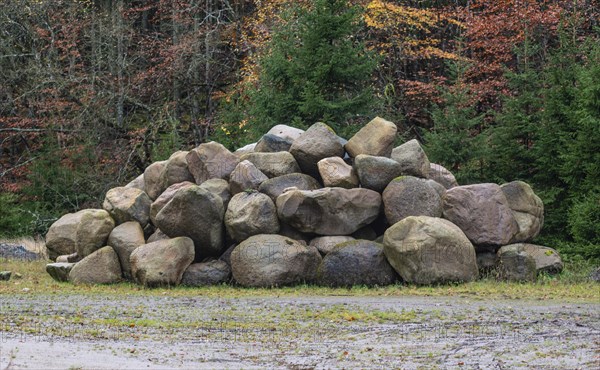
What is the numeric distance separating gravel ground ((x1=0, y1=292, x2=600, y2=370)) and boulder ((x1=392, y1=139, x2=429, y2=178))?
454 centimetres

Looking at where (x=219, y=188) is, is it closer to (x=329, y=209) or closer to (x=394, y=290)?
(x=329, y=209)

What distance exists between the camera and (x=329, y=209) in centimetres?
1838

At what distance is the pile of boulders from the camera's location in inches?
700

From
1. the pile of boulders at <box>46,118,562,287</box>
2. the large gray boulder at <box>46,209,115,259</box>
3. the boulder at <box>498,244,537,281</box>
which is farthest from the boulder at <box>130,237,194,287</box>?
the boulder at <box>498,244,537,281</box>

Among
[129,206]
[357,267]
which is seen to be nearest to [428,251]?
[357,267]

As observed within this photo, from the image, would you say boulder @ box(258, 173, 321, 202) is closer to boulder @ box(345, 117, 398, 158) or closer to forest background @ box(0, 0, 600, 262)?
boulder @ box(345, 117, 398, 158)

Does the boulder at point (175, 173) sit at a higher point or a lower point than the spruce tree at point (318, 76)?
lower

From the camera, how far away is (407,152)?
A: 1964 cm

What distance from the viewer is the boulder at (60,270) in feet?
64.1

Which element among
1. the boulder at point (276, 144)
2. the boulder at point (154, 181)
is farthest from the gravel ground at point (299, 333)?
the boulder at point (276, 144)

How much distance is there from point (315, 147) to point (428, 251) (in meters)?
3.57

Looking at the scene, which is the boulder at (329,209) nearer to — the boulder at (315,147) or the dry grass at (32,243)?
the boulder at (315,147)

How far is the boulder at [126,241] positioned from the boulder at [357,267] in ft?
14.1

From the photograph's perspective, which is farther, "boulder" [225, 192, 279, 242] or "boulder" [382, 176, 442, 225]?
"boulder" [382, 176, 442, 225]
